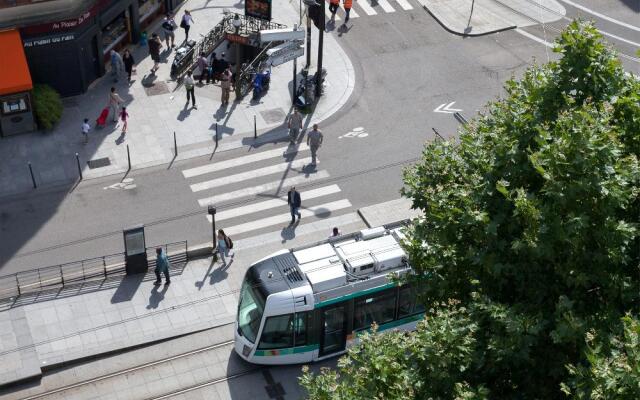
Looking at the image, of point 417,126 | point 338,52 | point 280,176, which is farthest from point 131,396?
point 338,52

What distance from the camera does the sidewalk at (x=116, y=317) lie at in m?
26.1

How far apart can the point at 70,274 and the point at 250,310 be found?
7.02 metres

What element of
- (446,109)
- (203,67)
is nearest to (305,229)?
(446,109)

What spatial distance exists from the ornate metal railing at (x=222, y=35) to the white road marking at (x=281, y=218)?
10436 mm

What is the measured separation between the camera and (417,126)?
3744 centimetres

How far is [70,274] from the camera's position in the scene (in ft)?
94.6

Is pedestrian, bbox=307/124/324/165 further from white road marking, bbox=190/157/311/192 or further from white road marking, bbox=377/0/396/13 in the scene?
white road marking, bbox=377/0/396/13

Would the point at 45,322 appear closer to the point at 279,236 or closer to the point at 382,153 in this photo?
the point at 279,236

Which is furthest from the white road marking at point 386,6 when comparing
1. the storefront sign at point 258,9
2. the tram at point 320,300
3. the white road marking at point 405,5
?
the tram at point 320,300

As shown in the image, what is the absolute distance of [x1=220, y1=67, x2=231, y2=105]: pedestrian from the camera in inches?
1468

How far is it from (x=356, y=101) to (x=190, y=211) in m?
10.4

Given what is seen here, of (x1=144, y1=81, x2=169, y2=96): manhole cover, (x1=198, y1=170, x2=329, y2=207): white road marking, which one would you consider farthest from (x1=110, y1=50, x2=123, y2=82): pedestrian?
(x1=198, y1=170, x2=329, y2=207): white road marking

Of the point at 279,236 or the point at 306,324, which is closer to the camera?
the point at 306,324

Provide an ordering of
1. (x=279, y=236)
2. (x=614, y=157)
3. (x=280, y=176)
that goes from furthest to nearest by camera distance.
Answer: (x=280, y=176) → (x=279, y=236) → (x=614, y=157)
